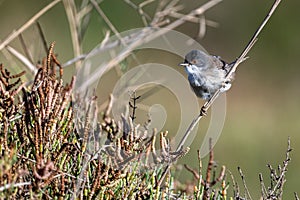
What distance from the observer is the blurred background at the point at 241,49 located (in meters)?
6.23

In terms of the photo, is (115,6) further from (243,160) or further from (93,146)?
(93,146)

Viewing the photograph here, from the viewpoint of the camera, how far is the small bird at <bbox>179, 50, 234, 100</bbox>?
2.39 metres

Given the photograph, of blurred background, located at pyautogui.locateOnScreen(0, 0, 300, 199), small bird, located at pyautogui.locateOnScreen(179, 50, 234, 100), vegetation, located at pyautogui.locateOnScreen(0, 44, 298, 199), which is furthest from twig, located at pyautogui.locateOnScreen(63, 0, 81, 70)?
blurred background, located at pyautogui.locateOnScreen(0, 0, 300, 199)

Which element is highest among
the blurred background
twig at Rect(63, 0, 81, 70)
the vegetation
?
the blurred background

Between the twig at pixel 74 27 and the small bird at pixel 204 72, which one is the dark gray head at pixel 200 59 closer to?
the small bird at pixel 204 72

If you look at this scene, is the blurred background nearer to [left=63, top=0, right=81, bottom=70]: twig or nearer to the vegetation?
[left=63, top=0, right=81, bottom=70]: twig

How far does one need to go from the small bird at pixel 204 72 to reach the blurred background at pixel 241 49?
11.1 feet

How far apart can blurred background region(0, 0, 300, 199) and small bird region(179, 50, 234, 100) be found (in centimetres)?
339

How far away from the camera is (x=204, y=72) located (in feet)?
7.95

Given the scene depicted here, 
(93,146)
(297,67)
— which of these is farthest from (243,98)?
(93,146)

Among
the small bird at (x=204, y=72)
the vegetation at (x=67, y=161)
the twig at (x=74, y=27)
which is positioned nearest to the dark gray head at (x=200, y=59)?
the small bird at (x=204, y=72)

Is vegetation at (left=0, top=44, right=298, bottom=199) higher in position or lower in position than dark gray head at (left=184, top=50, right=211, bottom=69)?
lower

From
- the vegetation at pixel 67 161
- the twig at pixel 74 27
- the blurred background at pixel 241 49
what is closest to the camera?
the vegetation at pixel 67 161

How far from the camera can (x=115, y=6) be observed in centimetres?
666
